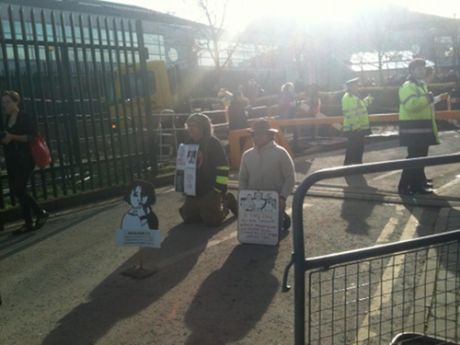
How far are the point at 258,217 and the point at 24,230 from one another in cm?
312

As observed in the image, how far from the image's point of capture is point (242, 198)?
5.61 metres

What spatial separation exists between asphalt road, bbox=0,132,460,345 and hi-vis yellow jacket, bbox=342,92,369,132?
179 centimetres

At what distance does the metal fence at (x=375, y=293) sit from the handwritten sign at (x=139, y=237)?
4.61ft

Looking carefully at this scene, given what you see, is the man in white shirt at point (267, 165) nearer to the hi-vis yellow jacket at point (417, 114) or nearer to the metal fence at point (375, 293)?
the metal fence at point (375, 293)

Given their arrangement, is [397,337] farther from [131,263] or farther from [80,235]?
[80,235]

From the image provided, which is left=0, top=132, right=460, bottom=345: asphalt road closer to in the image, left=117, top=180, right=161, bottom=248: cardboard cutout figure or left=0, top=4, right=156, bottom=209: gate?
left=117, top=180, right=161, bottom=248: cardboard cutout figure

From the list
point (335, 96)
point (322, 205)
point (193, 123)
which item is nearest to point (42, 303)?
point (193, 123)

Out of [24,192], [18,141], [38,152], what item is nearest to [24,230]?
[24,192]

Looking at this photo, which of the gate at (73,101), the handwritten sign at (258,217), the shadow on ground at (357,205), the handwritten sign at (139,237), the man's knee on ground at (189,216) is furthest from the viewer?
the gate at (73,101)

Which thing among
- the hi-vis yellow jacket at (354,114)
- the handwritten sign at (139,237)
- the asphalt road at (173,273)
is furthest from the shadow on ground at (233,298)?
the hi-vis yellow jacket at (354,114)

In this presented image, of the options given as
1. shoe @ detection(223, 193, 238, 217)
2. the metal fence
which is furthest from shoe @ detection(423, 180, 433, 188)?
shoe @ detection(223, 193, 238, 217)

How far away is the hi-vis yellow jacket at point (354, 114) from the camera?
9516mm

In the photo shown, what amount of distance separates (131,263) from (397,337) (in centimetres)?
291

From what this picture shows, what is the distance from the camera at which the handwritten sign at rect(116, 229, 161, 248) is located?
4.65 meters
